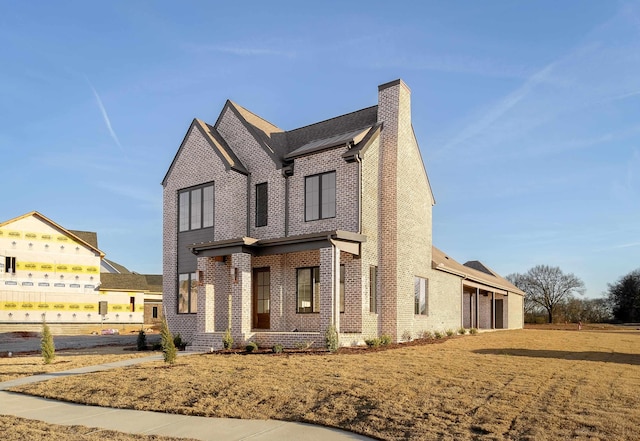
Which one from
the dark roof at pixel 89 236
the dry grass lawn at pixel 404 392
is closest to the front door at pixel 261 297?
the dry grass lawn at pixel 404 392

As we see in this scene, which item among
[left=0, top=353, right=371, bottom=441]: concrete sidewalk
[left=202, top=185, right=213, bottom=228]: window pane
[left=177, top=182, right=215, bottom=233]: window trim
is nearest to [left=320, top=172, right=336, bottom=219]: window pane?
[left=177, top=182, right=215, bottom=233]: window trim

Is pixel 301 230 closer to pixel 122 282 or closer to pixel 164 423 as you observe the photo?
pixel 164 423

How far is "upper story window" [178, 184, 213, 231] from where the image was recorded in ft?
74.1

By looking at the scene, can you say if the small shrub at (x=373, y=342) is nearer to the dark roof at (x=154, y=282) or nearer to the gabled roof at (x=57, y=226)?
the gabled roof at (x=57, y=226)

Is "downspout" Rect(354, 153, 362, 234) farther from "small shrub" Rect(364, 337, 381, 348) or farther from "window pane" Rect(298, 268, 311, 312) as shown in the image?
"small shrub" Rect(364, 337, 381, 348)

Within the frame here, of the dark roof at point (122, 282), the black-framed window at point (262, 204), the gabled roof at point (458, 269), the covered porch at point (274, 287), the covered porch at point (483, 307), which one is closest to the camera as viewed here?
the covered porch at point (274, 287)

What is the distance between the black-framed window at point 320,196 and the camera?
64.7 ft

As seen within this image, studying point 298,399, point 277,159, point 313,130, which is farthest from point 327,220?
point 298,399

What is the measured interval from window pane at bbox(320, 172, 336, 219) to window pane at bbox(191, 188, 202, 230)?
633 centimetres

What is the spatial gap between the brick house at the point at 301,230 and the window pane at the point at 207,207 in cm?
5

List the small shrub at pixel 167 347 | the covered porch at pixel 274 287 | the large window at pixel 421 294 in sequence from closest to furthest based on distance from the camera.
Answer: the small shrub at pixel 167 347 → the covered porch at pixel 274 287 → the large window at pixel 421 294

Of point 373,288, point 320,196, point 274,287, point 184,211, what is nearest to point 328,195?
point 320,196

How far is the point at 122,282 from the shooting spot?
49938mm

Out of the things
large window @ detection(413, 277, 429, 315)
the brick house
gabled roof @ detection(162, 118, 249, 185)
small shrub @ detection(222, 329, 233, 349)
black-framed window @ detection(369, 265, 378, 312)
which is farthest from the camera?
large window @ detection(413, 277, 429, 315)
